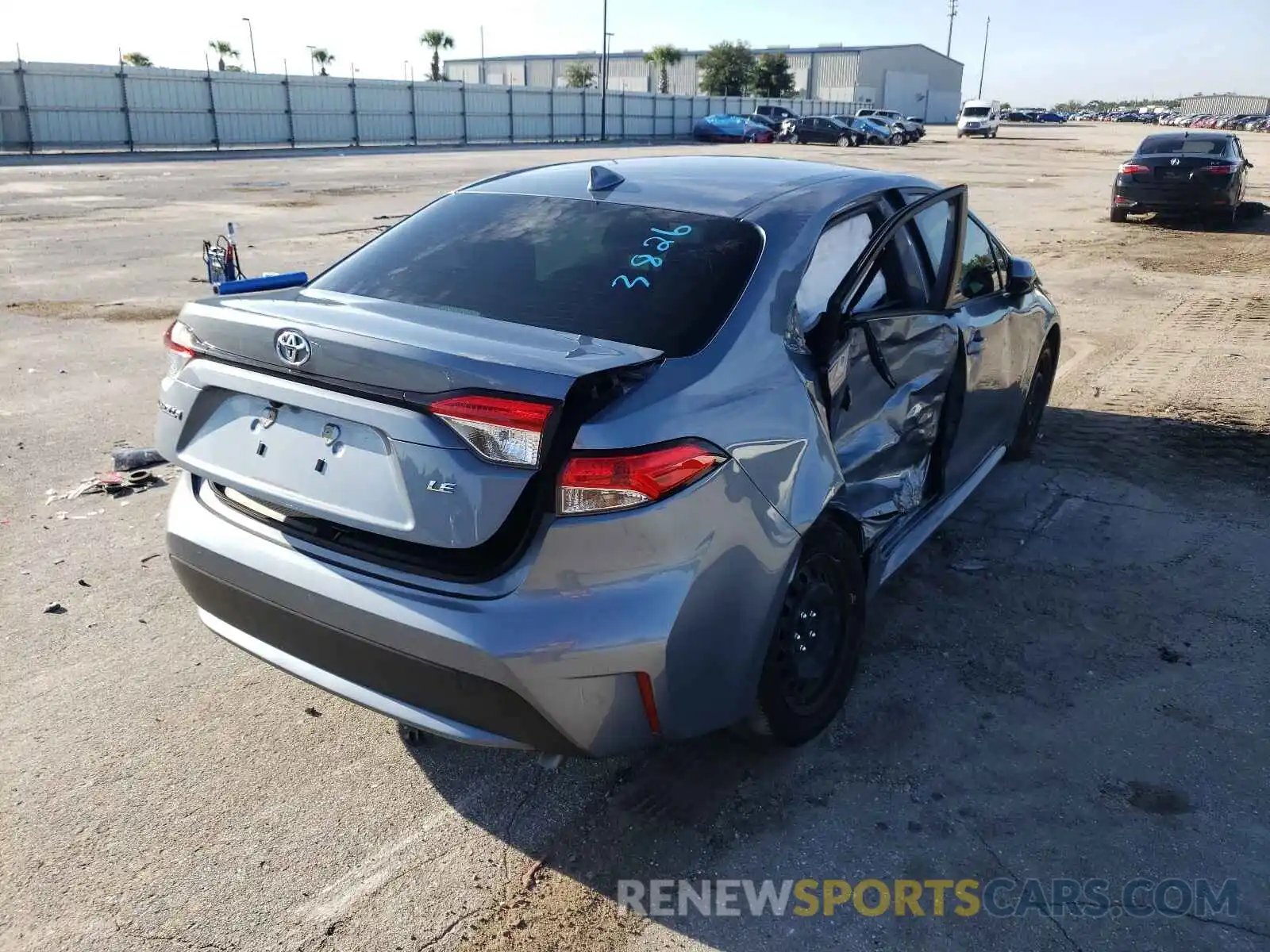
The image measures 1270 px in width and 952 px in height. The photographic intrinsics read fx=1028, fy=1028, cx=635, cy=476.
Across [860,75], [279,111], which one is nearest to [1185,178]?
[279,111]

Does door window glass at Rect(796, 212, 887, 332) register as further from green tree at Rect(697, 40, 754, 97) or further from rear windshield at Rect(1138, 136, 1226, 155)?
green tree at Rect(697, 40, 754, 97)

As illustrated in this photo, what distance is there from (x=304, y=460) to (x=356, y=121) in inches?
1795

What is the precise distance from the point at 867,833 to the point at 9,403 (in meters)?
6.18

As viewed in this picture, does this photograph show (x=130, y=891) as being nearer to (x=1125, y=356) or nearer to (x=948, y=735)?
(x=948, y=735)

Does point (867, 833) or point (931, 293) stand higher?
point (931, 293)

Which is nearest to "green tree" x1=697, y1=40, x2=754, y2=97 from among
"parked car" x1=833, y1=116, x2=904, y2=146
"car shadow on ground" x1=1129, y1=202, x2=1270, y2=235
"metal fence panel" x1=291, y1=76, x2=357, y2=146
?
"parked car" x1=833, y1=116, x2=904, y2=146

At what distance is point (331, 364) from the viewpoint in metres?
2.48

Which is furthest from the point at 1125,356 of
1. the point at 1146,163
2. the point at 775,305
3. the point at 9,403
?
the point at 1146,163

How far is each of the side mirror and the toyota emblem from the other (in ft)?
11.4

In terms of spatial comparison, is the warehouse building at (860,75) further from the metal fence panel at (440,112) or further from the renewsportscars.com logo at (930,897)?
the renewsportscars.com logo at (930,897)

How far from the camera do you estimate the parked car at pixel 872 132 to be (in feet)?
170

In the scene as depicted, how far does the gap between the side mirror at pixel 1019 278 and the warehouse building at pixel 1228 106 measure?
15640 cm

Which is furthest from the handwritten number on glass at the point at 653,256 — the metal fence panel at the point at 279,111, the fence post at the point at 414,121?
the fence post at the point at 414,121

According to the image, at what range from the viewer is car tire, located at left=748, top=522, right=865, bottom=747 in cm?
294
